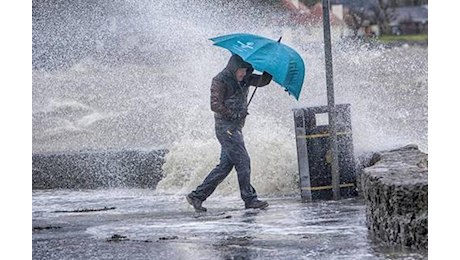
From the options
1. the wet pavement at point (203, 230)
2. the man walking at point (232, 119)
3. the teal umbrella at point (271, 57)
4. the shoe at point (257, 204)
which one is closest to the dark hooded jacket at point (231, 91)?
the man walking at point (232, 119)

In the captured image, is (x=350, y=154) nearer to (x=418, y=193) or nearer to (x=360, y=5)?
(x=418, y=193)

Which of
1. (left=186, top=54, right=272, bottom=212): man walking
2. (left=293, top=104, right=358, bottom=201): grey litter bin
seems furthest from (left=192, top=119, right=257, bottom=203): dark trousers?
(left=293, top=104, right=358, bottom=201): grey litter bin

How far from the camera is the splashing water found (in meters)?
15.2

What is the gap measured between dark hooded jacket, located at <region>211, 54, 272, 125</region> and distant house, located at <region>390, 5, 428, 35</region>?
147 feet

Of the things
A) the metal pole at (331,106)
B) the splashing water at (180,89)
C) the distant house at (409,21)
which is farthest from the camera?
the distant house at (409,21)

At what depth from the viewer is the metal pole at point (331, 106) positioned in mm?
12078

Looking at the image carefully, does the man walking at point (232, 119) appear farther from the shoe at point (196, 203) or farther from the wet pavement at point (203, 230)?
the wet pavement at point (203, 230)

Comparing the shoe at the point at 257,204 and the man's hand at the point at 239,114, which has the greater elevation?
the man's hand at the point at 239,114

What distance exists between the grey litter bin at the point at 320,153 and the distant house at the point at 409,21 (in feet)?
145

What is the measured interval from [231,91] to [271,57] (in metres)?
0.61

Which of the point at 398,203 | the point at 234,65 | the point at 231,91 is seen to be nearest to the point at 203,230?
the point at 231,91

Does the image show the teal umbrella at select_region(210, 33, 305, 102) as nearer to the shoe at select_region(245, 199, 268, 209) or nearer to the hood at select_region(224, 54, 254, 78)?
the hood at select_region(224, 54, 254, 78)
